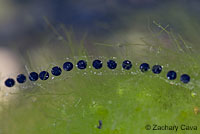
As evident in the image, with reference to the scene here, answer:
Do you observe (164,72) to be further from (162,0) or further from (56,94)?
(56,94)

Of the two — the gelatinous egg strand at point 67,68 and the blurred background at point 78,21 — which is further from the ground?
the blurred background at point 78,21

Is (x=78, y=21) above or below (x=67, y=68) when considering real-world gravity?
above

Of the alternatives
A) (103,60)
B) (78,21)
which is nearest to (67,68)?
(103,60)

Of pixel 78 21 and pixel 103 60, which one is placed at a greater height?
pixel 78 21

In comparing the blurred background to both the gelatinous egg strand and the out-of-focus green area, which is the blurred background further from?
the gelatinous egg strand

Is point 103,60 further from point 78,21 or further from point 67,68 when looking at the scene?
point 78,21

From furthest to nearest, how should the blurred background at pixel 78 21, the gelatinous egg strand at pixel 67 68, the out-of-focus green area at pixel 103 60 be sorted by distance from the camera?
1. the blurred background at pixel 78 21
2. the gelatinous egg strand at pixel 67 68
3. the out-of-focus green area at pixel 103 60

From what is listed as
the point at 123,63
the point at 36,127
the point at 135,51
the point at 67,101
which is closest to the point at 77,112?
the point at 67,101

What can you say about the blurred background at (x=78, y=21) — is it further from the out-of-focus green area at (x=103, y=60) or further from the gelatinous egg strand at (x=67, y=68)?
the gelatinous egg strand at (x=67, y=68)

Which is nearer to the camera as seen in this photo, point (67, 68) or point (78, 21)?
point (67, 68)

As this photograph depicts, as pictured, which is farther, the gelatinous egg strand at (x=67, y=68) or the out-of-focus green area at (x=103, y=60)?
the gelatinous egg strand at (x=67, y=68)

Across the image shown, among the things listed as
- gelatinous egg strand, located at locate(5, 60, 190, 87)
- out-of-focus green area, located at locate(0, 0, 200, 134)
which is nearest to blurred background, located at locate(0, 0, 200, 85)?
out-of-focus green area, located at locate(0, 0, 200, 134)

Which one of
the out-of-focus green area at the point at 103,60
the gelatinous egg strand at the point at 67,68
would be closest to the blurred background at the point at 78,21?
the out-of-focus green area at the point at 103,60
